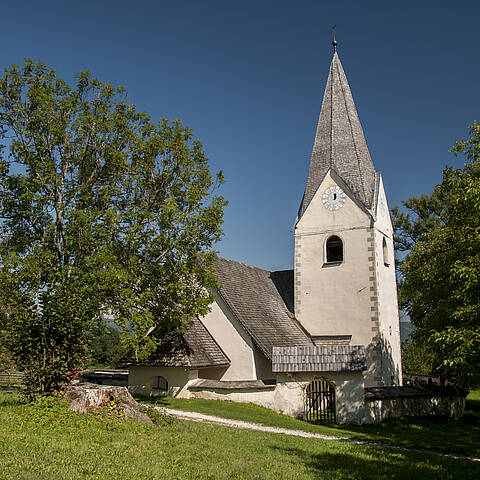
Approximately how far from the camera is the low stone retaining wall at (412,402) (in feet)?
53.0

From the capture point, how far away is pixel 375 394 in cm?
1634

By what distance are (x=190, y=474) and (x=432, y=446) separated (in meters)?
8.28

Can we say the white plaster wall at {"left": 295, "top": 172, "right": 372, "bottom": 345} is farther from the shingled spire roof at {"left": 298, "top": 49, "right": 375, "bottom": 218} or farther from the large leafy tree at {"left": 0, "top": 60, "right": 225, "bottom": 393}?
the large leafy tree at {"left": 0, "top": 60, "right": 225, "bottom": 393}

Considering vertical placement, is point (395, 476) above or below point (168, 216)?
below

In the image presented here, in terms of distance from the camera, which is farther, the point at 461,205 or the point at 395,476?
the point at 461,205

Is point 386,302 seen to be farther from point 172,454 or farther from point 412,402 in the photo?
point 172,454

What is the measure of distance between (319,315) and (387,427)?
884 cm

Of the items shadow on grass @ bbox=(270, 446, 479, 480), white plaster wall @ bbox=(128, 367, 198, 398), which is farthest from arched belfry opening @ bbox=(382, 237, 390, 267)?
shadow on grass @ bbox=(270, 446, 479, 480)

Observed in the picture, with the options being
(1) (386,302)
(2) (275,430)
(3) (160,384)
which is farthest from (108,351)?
(2) (275,430)

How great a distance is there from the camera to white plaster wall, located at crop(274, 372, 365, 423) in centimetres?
1579

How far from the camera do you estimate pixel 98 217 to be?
14273mm

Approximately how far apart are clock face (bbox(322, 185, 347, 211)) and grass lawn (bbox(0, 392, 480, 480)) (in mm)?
15391

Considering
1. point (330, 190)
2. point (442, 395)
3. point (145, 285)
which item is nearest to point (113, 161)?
point (145, 285)

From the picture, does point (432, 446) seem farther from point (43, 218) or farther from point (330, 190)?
point (330, 190)
